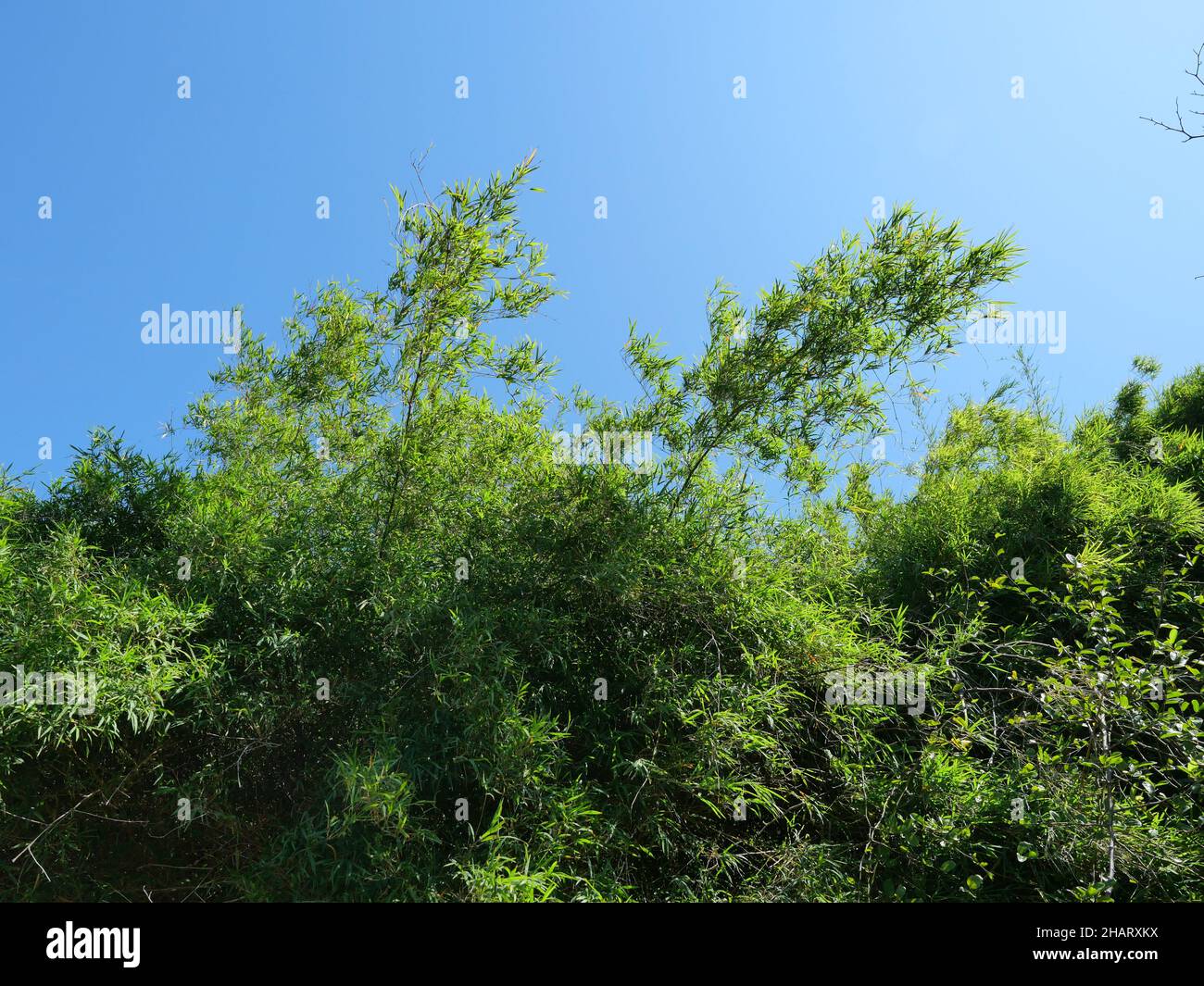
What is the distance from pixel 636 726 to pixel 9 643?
2.00 metres

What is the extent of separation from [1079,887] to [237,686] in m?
2.91

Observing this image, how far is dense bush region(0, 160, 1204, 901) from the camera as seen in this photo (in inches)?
95.2

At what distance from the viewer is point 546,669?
2.83 metres

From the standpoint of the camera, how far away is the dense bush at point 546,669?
2418 mm

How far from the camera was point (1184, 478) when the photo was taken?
4855mm
